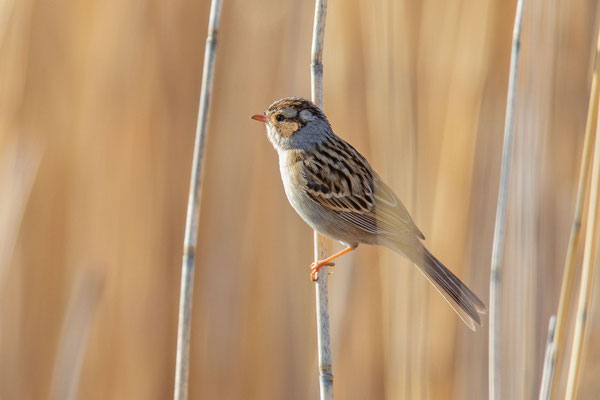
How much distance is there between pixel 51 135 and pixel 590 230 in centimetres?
202

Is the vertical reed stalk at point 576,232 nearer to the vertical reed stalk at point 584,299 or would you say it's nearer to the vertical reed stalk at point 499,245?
the vertical reed stalk at point 584,299

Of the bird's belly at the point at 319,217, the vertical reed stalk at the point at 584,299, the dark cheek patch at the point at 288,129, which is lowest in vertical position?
the vertical reed stalk at the point at 584,299

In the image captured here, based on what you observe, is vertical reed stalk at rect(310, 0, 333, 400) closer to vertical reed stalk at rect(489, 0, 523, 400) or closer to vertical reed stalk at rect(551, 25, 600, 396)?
vertical reed stalk at rect(489, 0, 523, 400)

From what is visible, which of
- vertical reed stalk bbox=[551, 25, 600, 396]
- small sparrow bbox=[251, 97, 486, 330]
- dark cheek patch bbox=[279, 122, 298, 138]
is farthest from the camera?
dark cheek patch bbox=[279, 122, 298, 138]

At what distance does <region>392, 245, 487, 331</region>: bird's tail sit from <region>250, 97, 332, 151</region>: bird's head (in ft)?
1.95

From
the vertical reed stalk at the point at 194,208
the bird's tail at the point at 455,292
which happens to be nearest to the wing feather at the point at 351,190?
the bird's tail at the point at 455,292

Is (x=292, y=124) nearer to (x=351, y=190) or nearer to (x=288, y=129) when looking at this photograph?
(x=288, y=129)

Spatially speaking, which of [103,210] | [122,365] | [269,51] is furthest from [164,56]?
[122,365]

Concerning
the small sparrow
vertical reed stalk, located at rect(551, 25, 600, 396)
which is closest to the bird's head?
the small sparrow

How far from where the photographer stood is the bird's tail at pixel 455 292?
2176 millimetres

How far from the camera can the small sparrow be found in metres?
2.42

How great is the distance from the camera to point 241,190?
298 centimetres

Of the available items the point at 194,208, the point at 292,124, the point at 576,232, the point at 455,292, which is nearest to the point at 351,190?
the point at 292,124

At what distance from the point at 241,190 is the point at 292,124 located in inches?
20.5
